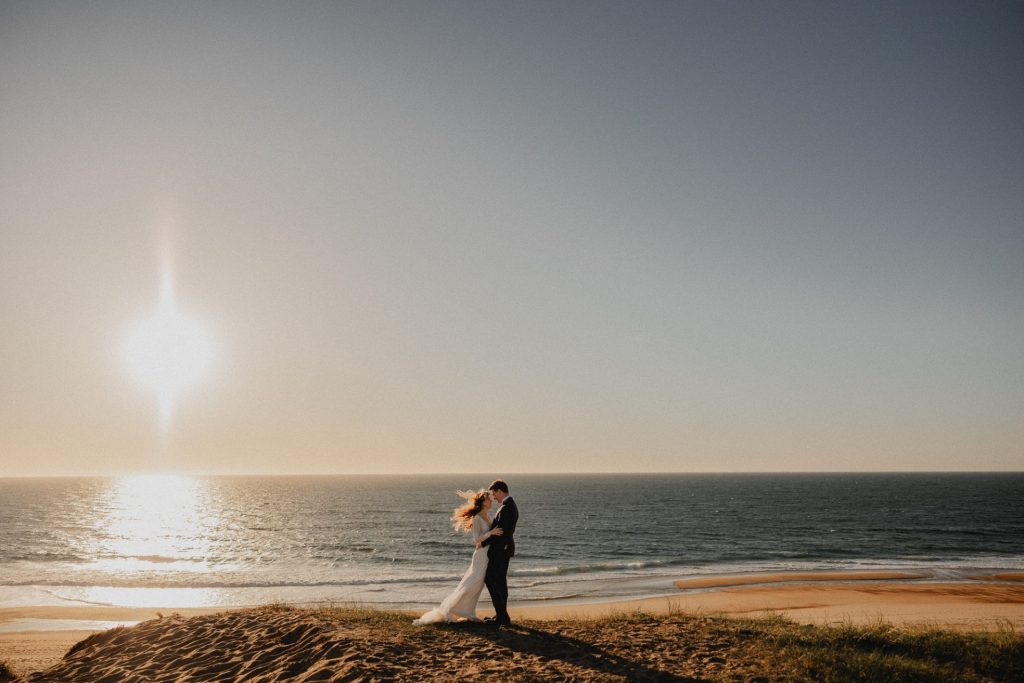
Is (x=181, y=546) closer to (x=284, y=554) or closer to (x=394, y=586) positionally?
(x=284, y=554)

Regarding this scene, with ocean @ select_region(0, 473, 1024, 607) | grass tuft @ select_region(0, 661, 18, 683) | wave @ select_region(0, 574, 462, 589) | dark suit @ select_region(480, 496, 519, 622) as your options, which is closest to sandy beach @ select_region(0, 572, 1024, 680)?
grass tuft @ select_region(0, 661, 18, 683)

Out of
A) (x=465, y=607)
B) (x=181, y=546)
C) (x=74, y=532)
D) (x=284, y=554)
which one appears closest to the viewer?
(x=465, y=607)

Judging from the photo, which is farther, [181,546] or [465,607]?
[181,546]

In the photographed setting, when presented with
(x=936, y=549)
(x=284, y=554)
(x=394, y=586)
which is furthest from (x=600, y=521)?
(x=394, y=586)

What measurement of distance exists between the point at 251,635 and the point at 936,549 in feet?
172

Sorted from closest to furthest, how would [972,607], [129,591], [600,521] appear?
[972,607]
[129,591]
[600,521]

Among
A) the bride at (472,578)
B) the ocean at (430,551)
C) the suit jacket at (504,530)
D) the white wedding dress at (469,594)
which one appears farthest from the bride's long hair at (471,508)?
the ocean at (430,551)

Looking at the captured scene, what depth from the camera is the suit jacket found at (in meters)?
11.4

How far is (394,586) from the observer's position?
97.4 feet

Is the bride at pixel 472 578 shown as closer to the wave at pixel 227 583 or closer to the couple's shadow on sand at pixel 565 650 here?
the couple's shadow on sand at pixel 565 650

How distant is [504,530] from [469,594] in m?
1.61

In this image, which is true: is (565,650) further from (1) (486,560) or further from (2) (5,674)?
(2) (5,674)

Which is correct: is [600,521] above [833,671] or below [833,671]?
below

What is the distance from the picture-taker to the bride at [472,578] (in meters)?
11.6
